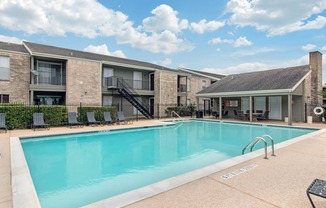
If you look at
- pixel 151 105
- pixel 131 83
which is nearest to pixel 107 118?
pixel 131 83

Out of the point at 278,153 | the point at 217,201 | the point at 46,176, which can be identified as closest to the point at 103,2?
the point at 46,176

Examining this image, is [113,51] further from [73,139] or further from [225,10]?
[73,139]

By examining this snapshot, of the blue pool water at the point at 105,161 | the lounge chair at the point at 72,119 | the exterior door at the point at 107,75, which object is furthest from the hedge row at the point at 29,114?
the exterior door at the point at 107,75

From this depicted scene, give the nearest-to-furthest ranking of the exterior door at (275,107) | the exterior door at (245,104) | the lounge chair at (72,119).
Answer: the lounge chair at (72,119) → the exterior door at (275,107) → the exterior door at (245,104)

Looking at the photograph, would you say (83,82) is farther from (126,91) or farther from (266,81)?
(266,81)

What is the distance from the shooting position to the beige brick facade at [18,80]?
51.6 ft

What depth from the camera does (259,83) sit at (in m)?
19.4

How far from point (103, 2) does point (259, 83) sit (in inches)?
606

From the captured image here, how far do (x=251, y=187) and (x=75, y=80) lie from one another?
16673mm

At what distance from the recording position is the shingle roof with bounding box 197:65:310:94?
56.2ft

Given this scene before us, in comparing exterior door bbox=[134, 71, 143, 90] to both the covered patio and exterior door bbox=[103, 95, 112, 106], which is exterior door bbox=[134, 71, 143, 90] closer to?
exterior door bbox=[103, 95, 112, 106]

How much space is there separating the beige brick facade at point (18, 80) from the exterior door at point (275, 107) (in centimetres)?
2192

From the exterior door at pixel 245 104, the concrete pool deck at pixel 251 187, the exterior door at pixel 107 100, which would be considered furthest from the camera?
the exterior door at pixel 245 104

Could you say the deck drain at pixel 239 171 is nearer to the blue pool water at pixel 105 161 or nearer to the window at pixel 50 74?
the blue pool water at pixel 105 161
